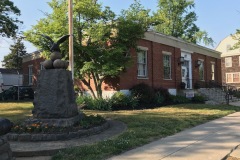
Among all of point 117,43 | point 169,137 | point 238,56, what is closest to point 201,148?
point 169,137

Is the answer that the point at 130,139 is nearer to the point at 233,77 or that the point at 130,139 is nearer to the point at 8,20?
the point at 8,20

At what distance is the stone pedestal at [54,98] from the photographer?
33.6ft

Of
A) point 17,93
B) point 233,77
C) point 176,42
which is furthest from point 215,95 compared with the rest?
point 233,77

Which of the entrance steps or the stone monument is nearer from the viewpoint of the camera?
the stone monument

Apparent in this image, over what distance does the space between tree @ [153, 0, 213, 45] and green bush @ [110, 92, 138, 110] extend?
24.8 metres

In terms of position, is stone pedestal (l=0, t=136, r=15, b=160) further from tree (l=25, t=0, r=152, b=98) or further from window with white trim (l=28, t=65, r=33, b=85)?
window with white trim (l=28, t=65, r=33, b=85)

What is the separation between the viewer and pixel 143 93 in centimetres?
1988

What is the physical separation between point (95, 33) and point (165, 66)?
30.7 ft

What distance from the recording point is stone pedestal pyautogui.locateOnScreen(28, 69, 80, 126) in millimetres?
10242

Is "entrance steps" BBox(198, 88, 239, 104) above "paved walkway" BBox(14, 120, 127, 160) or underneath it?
above

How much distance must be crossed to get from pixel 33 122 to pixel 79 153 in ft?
11.8

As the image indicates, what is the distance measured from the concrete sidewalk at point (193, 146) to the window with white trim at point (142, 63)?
11188mm

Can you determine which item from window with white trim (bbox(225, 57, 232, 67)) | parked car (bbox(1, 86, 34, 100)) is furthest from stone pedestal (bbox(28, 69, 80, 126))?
window with white trim (bbox(225, 57, 232, 67))

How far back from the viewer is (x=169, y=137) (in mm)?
9328
